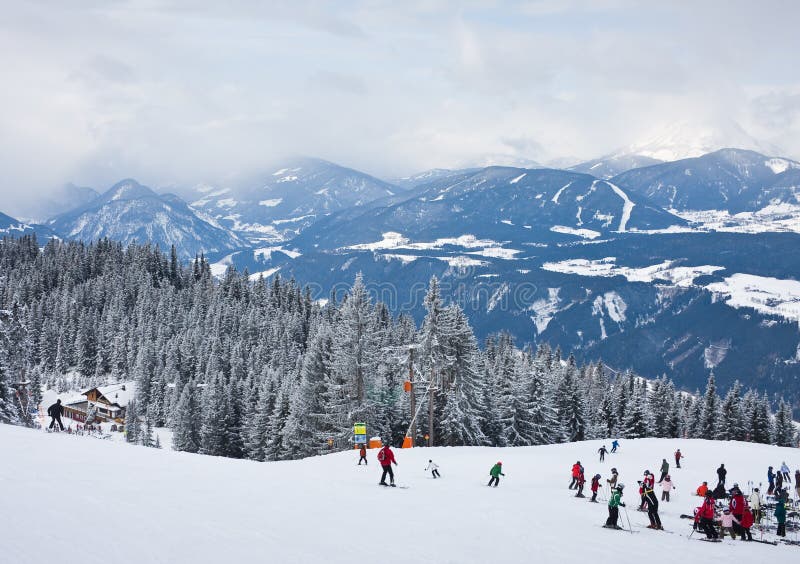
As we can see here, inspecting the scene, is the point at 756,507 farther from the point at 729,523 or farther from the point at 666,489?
the point at 729,523

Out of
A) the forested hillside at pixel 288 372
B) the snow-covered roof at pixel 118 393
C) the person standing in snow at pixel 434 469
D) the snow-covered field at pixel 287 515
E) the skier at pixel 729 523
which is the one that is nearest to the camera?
the snow-covered field at pixel 287 515

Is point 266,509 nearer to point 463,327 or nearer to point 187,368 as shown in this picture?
point 463,327

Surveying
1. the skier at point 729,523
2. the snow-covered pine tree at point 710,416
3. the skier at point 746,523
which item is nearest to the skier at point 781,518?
→ the skier at point 746,523

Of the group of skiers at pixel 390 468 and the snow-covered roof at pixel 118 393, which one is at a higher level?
the group of skiers at pixel 390 468

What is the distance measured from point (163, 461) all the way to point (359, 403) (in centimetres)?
2569

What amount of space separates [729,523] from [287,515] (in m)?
16.6

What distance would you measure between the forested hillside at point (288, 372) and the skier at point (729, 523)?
25376 mm

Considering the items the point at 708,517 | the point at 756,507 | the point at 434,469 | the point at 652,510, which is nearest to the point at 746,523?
the point at 708,517

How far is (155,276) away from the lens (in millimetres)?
155625

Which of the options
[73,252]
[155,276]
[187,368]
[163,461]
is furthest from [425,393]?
[73,252]

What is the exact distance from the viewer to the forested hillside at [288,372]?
169 ft

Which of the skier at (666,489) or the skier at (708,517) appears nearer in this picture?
the skier at (708,517)

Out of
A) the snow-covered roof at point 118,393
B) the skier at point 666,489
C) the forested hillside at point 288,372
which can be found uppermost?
the forested hillside at point 288,372

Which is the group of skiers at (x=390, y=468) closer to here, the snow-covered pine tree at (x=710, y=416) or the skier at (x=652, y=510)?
the skier at (x=652, y=510)
